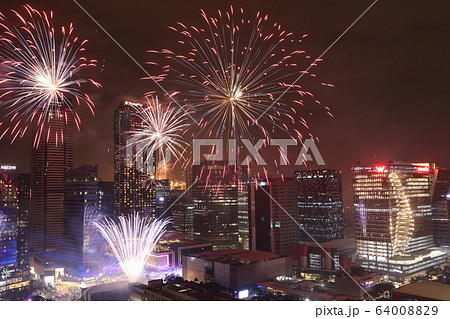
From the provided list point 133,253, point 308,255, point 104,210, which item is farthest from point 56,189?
point 308,255

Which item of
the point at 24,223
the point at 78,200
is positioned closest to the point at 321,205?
the point at 78,200

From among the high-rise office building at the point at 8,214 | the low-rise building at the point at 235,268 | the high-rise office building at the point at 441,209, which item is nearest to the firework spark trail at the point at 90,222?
the high-rise office building at the point at 8,214

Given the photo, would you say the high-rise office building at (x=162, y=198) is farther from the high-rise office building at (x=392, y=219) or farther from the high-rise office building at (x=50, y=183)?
the high-rise office building at (x=392, y=219)

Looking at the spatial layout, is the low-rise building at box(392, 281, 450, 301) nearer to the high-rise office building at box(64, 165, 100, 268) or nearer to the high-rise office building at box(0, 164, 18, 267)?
the high-rise office building at box(0, 164, 18, 267)

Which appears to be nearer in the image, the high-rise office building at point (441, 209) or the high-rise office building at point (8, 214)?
the high-rise office building at point (8, 214)

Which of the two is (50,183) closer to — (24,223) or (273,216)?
(24,223)

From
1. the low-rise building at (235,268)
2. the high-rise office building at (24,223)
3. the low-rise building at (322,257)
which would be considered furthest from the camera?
the high-rise office building at (24,223)

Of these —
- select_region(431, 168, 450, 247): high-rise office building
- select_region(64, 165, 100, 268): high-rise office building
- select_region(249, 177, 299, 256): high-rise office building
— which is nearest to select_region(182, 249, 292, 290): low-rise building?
select_region(249, 177, 299, 256): high-rise office building
